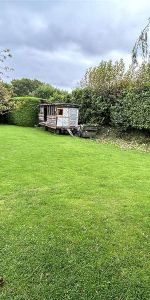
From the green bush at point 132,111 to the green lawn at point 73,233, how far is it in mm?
7615

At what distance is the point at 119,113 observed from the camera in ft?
66.0

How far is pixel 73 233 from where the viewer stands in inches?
236

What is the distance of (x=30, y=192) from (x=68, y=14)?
14.5ft

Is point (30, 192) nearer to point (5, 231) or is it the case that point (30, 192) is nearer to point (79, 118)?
point (5, 231)

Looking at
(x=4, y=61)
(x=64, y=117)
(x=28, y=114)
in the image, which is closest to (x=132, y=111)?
(x=64, y=117)

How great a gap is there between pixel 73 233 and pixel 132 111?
14.0 metres

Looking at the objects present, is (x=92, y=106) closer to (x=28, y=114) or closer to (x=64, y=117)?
(x=64, y=117)

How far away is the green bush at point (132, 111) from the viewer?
17.8 m

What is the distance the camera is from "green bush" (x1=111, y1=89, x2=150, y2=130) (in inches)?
700

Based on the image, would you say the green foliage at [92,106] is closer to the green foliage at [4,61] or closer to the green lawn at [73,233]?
the green lawn at [73,233]

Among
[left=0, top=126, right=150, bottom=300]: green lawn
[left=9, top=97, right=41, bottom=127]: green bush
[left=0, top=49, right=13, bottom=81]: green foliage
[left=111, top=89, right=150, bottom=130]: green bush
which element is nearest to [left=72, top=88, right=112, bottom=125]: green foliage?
[left=111, top=89, right=150, bottom=130]: green bush

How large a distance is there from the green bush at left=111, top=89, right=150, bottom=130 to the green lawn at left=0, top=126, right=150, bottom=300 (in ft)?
25.0

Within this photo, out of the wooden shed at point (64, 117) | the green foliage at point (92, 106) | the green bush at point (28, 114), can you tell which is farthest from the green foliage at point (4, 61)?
the green bush at point (28, 114)

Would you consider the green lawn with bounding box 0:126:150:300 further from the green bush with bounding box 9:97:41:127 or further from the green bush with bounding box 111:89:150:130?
the green bush with bounding box 9:97:41:127
